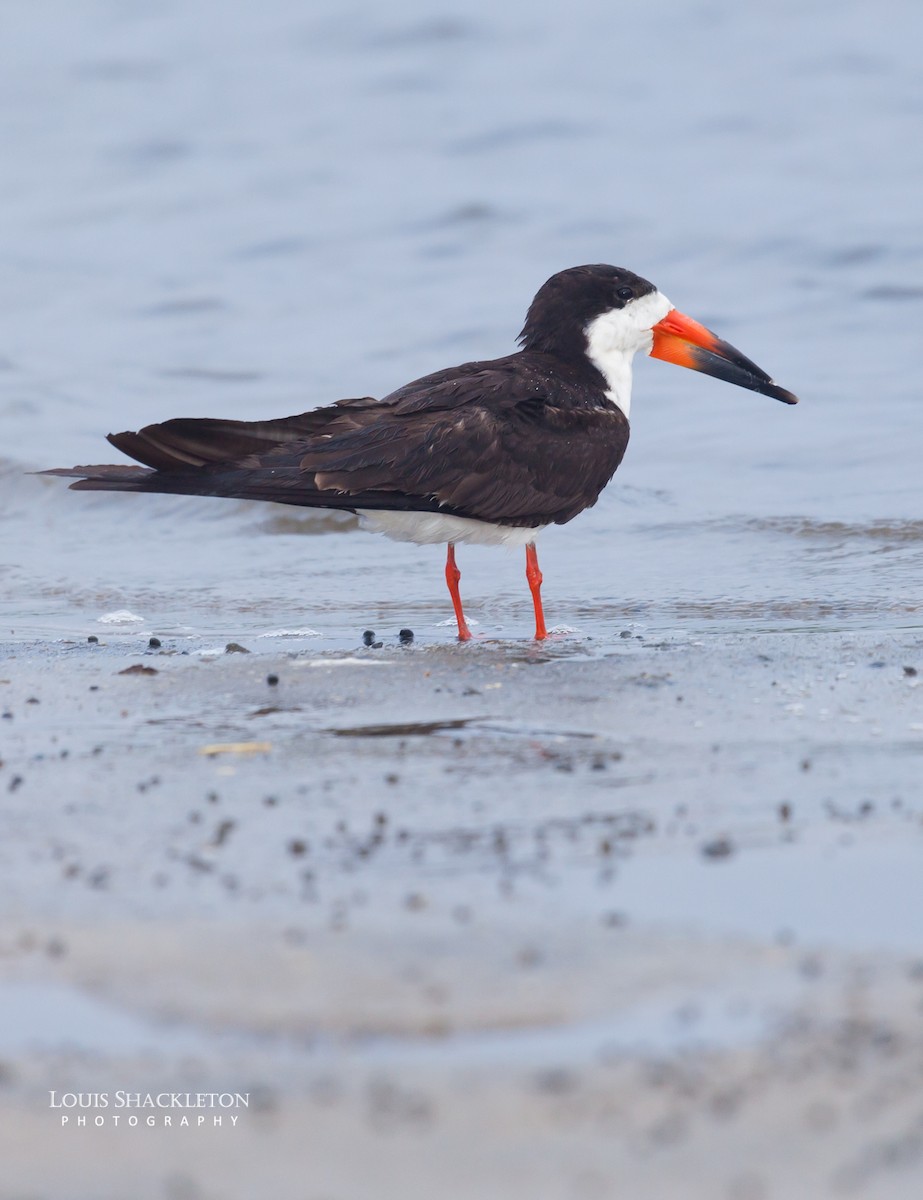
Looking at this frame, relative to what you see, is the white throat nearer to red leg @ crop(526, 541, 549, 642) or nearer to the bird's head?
the bird's head

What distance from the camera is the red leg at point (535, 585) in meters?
6.53

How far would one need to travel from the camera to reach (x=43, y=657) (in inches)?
233

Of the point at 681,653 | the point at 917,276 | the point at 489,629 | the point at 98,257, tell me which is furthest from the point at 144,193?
the point at 681,653

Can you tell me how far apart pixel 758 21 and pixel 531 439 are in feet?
57.5

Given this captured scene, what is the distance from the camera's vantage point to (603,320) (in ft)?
22.6

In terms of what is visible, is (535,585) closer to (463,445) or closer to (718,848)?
(463,445)

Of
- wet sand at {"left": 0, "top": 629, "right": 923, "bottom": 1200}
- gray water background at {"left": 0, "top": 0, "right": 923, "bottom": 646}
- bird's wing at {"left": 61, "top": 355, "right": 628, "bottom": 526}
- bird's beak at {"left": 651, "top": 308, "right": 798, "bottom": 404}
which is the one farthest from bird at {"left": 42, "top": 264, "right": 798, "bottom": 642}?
wet sand at {"left": 0, "top": 629, "right": 923, "bottom": 1200}

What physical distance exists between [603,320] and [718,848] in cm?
384

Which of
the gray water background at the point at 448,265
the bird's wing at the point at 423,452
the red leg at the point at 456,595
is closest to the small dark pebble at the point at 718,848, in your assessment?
the bird's wing at the point at 423,452

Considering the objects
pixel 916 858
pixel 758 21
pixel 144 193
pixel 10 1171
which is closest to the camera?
pixel 10 1171

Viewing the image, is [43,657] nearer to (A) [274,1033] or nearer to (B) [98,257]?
(A) [274,1033]

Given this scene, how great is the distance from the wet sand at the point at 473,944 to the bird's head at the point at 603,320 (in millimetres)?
2384

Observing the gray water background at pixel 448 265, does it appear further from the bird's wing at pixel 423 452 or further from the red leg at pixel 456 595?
the bird's wing at pixel 423 452

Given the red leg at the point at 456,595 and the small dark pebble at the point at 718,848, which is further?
the red leg at the point at 456,595
